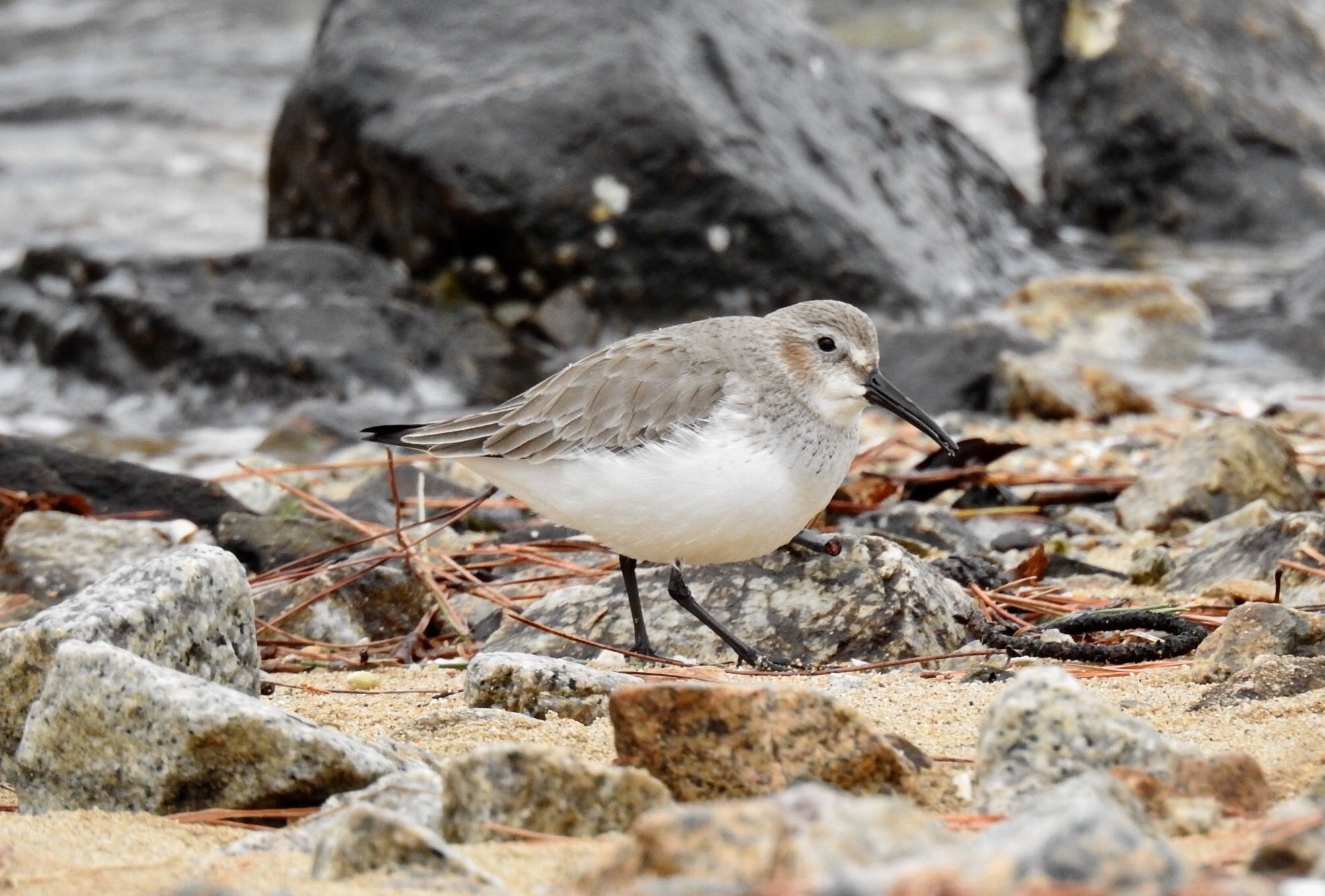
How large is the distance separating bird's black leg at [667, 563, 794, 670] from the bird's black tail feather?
3.42ft

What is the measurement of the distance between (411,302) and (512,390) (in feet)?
3.55

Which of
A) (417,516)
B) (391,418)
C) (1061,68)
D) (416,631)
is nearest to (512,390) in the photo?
(391,418)

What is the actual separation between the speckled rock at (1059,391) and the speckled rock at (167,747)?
582cm

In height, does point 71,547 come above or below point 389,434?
below

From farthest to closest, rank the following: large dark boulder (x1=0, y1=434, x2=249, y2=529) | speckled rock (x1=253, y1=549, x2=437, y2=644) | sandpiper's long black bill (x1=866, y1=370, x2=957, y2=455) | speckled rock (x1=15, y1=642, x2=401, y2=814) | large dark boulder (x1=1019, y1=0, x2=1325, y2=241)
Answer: large dark boulder (x1=1019, y1=0, x2=1325, y2=241) → large dark boulder (x1=0, y1=434, x2=249, y2=529) → speckled rock (x1=253, y1=549, x2=437, y2=644) → sandpiper's long black bill (x1=866, y1=370, x2=957, y2=455) → speckled rock (x1=15, y1=642, x2=401, y2=814)

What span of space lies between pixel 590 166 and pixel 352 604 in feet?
16.6

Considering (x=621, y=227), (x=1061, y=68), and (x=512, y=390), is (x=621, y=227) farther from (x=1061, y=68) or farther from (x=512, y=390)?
(x=1061, y=68)

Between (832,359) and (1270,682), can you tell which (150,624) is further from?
(1270,682)

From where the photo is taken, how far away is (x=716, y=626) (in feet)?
15.5

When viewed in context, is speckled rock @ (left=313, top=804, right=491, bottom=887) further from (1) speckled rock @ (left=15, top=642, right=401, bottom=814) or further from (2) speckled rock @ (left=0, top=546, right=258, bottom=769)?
(2) speckled rock @ (left=0, top=546, right=258, bottom=769)

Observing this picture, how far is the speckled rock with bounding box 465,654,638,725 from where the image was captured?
3.80 m

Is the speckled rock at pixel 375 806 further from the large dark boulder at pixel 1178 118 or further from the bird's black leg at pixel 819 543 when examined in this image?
the large dark boulder at pixel 1178 118

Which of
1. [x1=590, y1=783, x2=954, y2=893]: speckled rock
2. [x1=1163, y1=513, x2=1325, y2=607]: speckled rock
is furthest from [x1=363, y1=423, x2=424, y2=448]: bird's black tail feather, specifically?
Answer: [x1=590, y1=783, x2=954, y2=893]: speckled rock

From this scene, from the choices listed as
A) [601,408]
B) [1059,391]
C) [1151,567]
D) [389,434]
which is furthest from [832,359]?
[1059,391]
